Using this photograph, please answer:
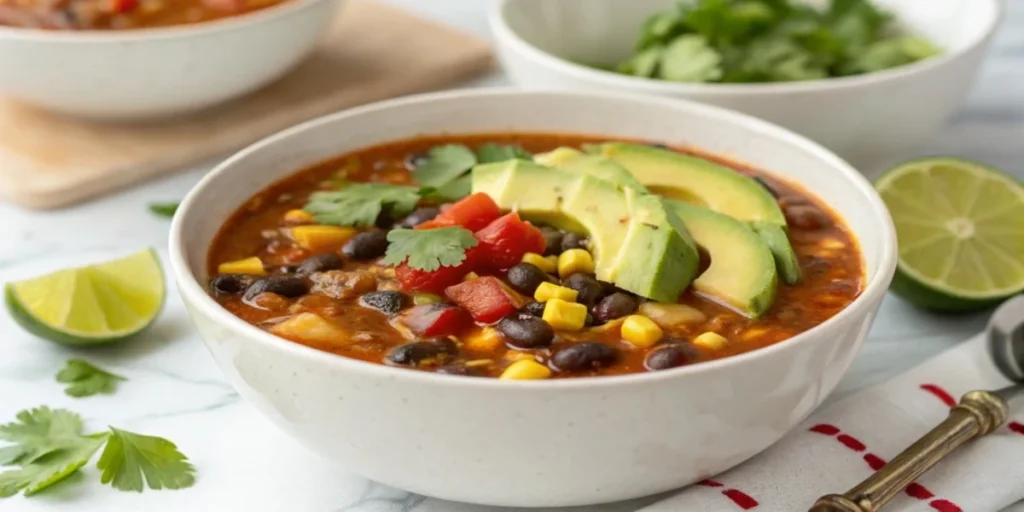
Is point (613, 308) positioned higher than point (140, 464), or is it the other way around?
point (613, 308)

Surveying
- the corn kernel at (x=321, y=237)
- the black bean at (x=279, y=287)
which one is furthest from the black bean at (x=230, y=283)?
the corn kernel at (x=321, y=237)

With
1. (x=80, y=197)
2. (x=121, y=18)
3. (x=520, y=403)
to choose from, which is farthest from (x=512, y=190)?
(x=121, y=18)

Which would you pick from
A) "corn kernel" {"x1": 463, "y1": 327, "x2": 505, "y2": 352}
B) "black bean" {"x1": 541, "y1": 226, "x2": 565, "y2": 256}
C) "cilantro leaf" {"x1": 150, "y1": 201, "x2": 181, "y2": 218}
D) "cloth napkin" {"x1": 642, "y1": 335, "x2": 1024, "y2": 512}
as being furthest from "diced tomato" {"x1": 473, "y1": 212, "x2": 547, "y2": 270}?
"cilantro leaf" {"x1": 150, "y1": 201, "x2": 181, "y2": 218}

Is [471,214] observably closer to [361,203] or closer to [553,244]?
[553,244]

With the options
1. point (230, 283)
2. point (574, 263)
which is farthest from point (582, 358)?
point (230, 283)

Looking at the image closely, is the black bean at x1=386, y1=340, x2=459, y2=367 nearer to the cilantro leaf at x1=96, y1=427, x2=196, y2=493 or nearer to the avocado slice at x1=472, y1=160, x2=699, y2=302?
the avocado slice at x1=472, y1=160, x2=699, y2=302
